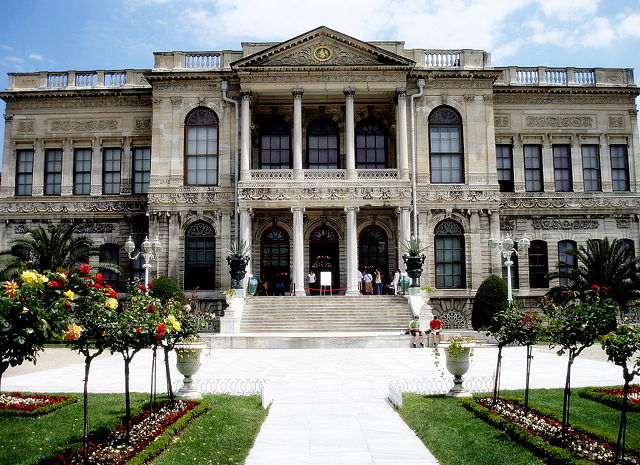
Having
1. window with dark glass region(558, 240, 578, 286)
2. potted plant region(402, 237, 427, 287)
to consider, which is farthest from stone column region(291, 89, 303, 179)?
window with dark glass region(558, 240, 578, 286)

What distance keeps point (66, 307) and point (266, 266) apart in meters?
27.7

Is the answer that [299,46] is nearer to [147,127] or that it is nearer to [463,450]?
[147,127]

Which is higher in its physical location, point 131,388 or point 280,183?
point 280,183

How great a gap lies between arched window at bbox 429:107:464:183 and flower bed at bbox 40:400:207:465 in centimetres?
2521

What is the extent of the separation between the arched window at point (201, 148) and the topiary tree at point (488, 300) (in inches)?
588

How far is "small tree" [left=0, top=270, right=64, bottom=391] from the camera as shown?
6945mm

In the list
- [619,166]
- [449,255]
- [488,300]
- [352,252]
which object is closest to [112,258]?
[352,252]

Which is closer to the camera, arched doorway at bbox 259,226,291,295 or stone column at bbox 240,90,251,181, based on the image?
stone column at bbox 240,90,251,181

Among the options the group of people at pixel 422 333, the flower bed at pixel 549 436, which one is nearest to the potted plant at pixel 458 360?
the flower bed at pixel 549 436

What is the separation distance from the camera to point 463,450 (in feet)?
29.6

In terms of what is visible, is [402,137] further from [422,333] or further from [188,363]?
[188,363]

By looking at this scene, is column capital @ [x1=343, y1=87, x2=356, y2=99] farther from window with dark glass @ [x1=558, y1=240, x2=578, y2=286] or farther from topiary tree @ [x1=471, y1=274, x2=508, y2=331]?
window with dark glass @ [x1=558, y1=240, x2=578, y2=286]

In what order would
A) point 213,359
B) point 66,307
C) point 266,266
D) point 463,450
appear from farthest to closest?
point 266,266 → point 213,359 → point 463,450 → point 66,307

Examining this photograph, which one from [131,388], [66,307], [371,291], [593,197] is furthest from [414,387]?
[593,197]
